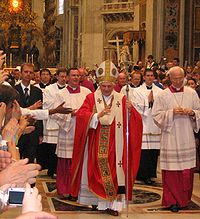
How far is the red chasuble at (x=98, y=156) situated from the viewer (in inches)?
320

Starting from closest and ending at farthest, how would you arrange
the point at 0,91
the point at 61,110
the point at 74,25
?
1. the point at 0,91
2. the point at 61,110
3. the point at 74,25

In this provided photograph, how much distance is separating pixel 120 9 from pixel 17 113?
31.3 m

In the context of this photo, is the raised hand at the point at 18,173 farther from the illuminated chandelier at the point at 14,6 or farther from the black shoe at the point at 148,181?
the illuminated chandelier at the point at 14,6

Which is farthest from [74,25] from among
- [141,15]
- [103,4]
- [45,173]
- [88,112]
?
[88,112]

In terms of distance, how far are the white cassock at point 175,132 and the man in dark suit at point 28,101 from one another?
1.85 m

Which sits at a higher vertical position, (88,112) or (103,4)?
(103,4)

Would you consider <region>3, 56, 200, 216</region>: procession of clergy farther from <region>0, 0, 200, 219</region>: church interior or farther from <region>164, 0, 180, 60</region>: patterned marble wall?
<region>164, 0, 180, 60</region>: patterned marble wall

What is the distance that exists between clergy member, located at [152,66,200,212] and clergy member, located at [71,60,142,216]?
0.43 metres

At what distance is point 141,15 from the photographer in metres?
29.6

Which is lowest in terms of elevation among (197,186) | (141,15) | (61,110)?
(197,186)

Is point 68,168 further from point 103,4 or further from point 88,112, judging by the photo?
point 103,4

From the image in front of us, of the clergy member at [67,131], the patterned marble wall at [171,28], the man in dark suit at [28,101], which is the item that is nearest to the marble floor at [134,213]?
the clergy member at [67,131]

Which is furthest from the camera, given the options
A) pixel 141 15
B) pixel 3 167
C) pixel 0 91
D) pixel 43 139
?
pixel 141 15

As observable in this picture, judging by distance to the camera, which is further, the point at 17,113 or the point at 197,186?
the point at 197,186
